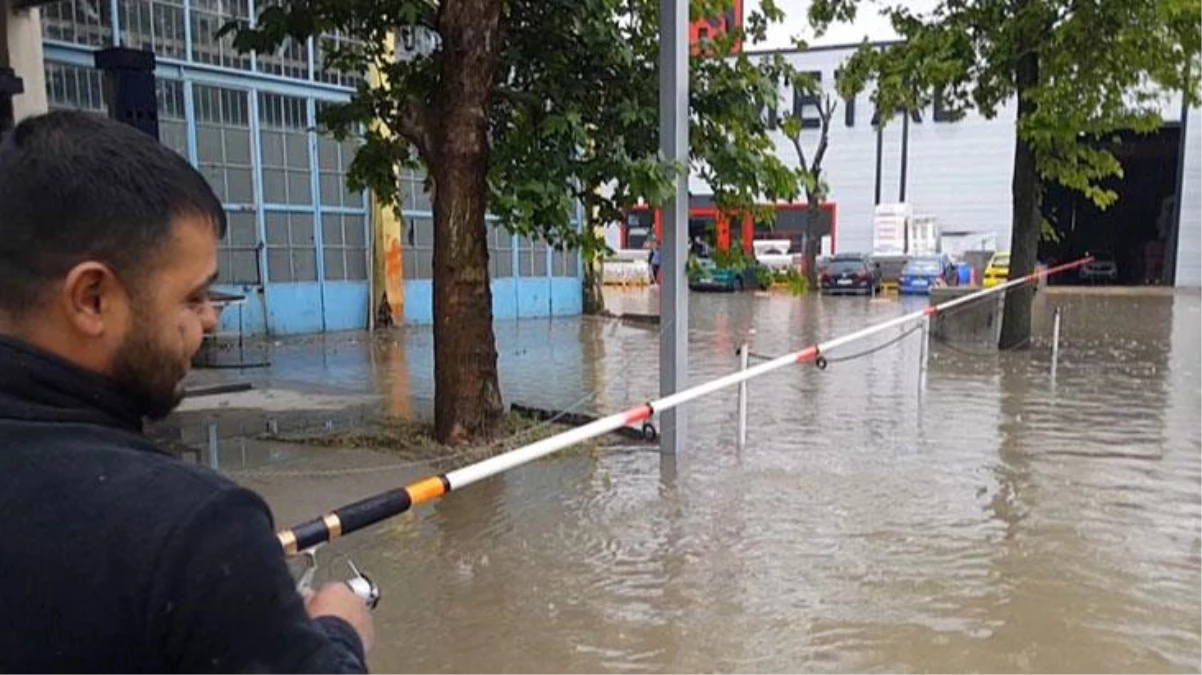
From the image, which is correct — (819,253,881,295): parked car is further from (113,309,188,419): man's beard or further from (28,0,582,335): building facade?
(113,309,188,419): man's beard

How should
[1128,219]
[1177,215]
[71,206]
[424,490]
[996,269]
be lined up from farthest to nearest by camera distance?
[1128,219] < [1177,215] < [996,269] < [424,490] < [71,206]

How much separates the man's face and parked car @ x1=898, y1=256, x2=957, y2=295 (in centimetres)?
3163

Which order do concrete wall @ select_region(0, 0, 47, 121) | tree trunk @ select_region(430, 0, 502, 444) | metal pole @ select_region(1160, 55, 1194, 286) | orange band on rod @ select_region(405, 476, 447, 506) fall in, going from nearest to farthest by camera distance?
orange band on rod @ select_region(405, 476, 447, 506), tree trunk @ select_region(430, 0, 502, 444), concrete wall @ select_region(0, 0, 47, 121), metal pole @ select_region(1160, 55, 1194, 286)

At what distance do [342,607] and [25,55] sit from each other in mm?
10568

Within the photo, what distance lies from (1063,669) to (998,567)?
1.18 m

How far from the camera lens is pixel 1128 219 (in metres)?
41.1

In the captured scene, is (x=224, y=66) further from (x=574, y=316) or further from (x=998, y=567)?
(x=998, y=567)

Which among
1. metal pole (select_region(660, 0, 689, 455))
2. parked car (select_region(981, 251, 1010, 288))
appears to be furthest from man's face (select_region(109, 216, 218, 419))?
parked car (select_region(981, 251, 1010, 288))

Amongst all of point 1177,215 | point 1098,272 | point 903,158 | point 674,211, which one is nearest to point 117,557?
point 674,211

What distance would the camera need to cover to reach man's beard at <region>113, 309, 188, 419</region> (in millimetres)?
1136

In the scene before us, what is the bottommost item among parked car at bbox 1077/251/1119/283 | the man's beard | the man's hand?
parked car at bbox 1077/251/1119/283

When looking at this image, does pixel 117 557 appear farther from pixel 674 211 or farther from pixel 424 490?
pixel 674 211

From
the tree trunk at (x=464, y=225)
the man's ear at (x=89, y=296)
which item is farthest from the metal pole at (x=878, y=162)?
the man's ear at (x=89, y=296)

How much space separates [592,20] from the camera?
8.00 metres
